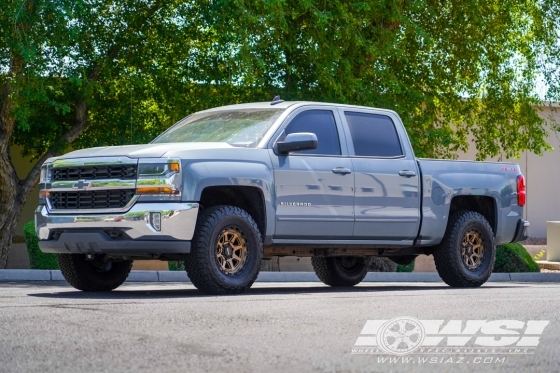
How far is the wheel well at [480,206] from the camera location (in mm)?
14586

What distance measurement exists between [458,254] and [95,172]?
16.0ft

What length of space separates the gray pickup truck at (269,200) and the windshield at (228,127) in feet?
0.09

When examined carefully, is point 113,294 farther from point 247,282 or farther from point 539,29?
point 539,29

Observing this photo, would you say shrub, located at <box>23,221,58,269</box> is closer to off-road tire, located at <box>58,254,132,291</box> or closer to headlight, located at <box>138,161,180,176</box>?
off-road tire, located at <box>58,254,132,291</box>

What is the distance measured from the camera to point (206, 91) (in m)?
22.6

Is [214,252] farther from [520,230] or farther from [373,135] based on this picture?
[520,230]

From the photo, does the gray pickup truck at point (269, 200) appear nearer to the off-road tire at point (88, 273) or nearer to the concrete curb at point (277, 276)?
the off-road tire at point (88, 273)

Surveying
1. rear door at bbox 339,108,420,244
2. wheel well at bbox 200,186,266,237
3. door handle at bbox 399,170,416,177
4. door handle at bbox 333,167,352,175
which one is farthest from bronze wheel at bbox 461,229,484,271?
wheel well at bbox 200,186,266,237

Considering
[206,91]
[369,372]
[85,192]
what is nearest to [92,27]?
[206,91]

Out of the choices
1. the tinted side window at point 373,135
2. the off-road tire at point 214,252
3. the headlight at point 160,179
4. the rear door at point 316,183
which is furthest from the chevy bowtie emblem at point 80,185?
the tinted side window at point 373,135

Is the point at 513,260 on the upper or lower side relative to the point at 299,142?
lower

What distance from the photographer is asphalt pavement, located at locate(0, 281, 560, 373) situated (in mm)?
6387

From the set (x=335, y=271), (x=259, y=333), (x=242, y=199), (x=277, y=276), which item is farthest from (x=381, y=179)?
(x=277, y=276)

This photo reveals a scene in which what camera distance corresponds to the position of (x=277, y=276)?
61.3 feet
